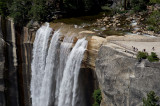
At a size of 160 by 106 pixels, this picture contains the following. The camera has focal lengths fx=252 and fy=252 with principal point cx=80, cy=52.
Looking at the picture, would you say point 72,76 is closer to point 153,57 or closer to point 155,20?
point 153,57

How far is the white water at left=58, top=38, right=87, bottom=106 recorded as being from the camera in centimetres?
2206

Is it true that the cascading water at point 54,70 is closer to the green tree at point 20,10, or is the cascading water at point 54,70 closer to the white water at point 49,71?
the white water at point 49,71

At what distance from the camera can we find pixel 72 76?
22797mm

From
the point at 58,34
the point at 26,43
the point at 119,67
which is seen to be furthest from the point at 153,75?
the point at 26,43

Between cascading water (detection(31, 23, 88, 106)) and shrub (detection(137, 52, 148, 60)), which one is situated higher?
shrub (detection(137, 52, 148, 60))

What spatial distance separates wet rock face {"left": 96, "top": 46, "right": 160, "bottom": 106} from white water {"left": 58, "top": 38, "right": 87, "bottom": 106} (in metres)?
2.09

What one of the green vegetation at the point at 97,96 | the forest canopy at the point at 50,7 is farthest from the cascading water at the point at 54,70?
the forest canopy at the point at 50,7

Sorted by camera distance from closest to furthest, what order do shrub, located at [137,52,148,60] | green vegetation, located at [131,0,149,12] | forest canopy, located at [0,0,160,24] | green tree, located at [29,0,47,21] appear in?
shrub, located at [137,52,148,60], green tree, located at [29,0,47,21], forest canopy, located at [0,0,160,24], green vegetation, located at [131,0,149,12]

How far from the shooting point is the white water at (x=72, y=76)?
22062 mm

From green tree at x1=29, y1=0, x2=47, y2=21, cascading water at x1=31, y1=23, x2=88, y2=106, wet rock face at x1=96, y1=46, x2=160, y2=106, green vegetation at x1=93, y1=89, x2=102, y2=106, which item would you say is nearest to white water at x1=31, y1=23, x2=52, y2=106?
cascading water at x1=31, y1=23, x2=88, y2=106

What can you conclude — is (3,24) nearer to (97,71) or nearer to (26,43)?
(26,43)

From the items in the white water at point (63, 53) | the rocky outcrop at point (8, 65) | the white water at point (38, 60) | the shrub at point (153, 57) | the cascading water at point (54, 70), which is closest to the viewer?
the shrub at point (153, 57)

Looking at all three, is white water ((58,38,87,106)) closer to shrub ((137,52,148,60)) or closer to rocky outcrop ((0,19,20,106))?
shrub ((137,52,148,60))

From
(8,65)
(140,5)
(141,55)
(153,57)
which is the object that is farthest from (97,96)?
(140,5)
